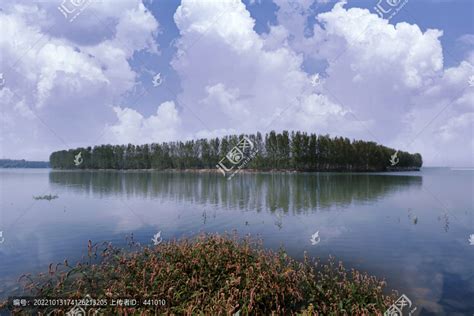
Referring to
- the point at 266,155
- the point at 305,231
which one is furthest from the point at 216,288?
the point at 266,155

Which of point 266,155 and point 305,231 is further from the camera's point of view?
point 266,155

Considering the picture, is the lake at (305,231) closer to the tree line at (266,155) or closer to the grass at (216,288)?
the grass at (216,288)

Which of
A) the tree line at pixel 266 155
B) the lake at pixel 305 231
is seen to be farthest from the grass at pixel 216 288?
the tree line at pixel 266 155

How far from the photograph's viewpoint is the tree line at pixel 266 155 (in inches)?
4031

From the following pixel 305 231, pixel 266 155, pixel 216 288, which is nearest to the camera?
pixel 216 288

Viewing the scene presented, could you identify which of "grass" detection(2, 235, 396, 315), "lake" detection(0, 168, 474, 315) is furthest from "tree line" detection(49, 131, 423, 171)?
"grass" detection(2, 235, 396, 315)

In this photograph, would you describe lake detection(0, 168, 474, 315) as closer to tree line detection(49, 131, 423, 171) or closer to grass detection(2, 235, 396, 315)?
grass detection(2, 235, 396, 315)

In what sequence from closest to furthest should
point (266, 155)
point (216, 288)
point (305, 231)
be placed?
1. point (216, 288)
2. point (305, 231)
3. point (266, 155)

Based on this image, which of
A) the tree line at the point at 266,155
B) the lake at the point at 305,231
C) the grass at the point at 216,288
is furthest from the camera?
the tree line at the point at 266,155

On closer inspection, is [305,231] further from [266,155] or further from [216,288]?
[266,155]

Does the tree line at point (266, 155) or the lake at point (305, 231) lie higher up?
the tree line at point (266, 155)

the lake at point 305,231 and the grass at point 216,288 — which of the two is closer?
the grass at point 216,288

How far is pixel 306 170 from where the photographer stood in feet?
340

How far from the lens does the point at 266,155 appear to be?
343 ft
